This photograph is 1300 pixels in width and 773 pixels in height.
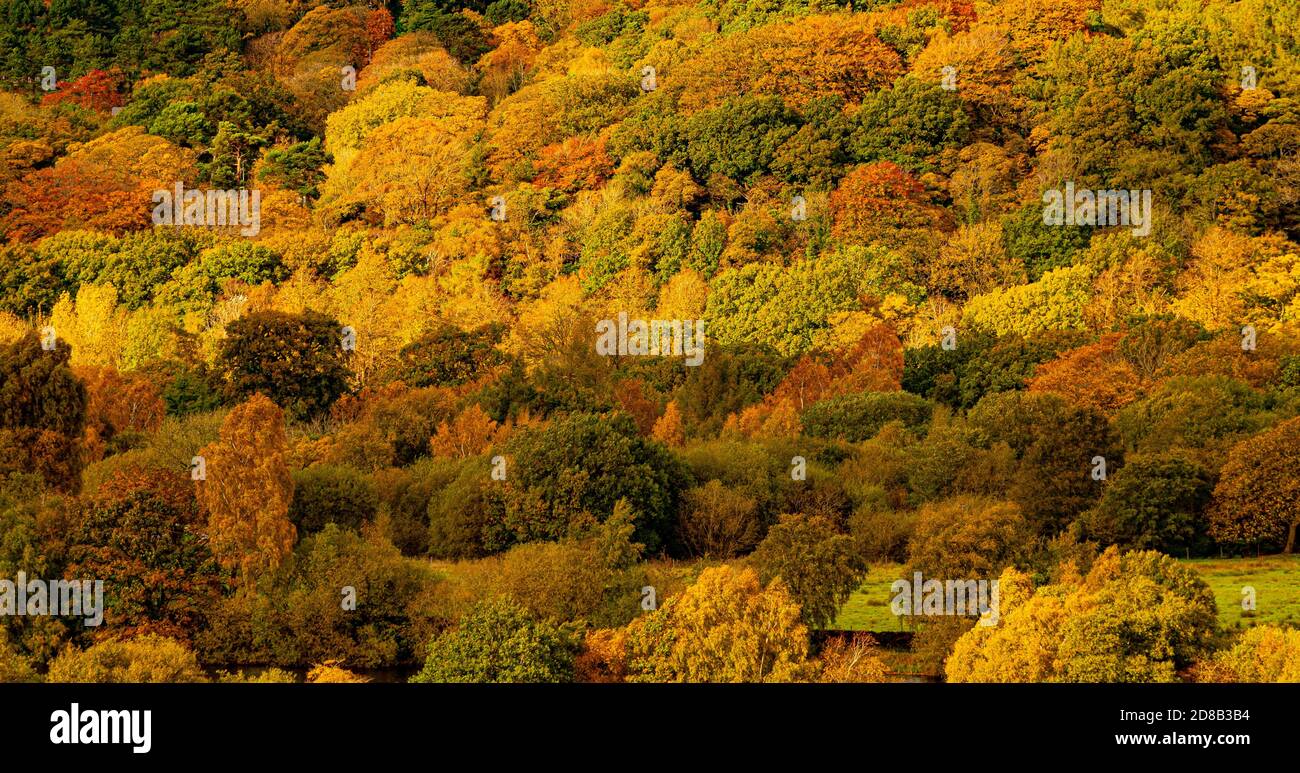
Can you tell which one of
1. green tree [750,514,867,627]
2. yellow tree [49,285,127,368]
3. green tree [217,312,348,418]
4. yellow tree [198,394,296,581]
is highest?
yellow tree [49,285,127,368]

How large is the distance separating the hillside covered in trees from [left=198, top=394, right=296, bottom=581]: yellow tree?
0.36 feet

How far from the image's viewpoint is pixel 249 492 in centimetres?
4306

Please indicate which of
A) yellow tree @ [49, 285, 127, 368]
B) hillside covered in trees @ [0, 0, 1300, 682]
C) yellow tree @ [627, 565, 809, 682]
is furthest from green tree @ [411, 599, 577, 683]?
yellow tree @ [49, 285, 127, 368]

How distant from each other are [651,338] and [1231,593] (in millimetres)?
31882

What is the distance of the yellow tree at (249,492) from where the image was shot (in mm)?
41938

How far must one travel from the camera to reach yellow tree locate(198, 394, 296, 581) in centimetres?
4194

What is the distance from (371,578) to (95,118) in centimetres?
7112

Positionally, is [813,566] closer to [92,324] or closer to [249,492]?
[249,492]

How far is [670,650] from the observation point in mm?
35719

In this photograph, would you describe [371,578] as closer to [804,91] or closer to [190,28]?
[804,91]

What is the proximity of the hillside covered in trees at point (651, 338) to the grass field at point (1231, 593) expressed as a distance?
0.73m

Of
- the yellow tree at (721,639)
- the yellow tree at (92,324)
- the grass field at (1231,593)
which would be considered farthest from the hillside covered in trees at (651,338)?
the grass field at (1231,593)

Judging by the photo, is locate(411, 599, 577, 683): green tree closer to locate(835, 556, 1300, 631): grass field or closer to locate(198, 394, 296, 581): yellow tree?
locate(198, 394, 296, 581): yellow tree

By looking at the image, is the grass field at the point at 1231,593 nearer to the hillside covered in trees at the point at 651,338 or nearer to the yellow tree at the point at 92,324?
the hillside covered in trees at the point at 651,338
